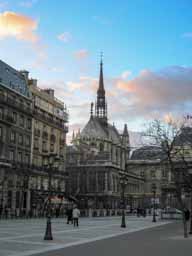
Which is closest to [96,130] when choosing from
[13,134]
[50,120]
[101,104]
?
[101,104]

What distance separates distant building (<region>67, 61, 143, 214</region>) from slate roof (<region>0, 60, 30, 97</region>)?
1526 inches

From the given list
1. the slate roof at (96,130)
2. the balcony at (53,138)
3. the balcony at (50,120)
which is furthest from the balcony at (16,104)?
the slate roof at (96,130)

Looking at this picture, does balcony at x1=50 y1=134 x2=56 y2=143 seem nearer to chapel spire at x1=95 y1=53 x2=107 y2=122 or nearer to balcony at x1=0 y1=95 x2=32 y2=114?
balcony at x1=0 y1=95 x2=32 y2=114

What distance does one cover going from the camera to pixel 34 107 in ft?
300

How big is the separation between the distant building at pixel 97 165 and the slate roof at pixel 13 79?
38760 mm

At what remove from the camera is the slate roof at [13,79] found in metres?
81.8

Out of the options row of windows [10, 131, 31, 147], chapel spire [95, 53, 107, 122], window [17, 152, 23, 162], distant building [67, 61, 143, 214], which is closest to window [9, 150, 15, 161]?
row of windows [10, 131, 31, 147]

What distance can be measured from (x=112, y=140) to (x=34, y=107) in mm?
87321

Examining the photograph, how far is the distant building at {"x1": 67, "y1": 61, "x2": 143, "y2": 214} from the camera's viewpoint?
137 m

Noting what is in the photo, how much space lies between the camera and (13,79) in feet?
281

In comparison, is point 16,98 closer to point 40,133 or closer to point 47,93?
point 40,133

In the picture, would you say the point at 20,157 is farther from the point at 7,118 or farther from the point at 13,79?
the point at 13,79

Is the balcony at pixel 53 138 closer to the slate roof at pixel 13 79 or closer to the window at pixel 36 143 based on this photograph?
the window at pixel 36 143

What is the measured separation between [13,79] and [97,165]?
6504 cm
